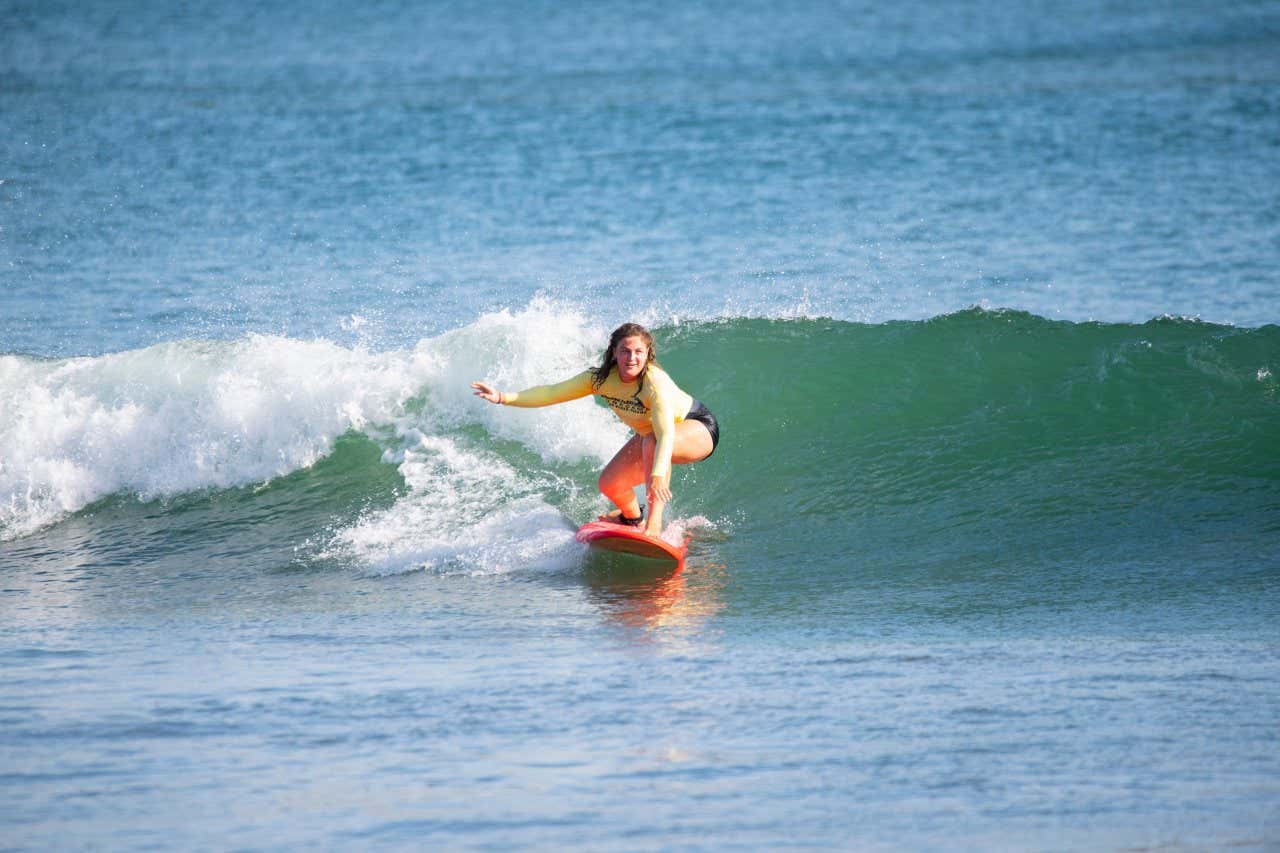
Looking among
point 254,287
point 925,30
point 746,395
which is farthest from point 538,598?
point 925,30

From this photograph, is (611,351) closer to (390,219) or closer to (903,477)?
(903,477)

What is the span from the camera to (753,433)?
34.8 feet

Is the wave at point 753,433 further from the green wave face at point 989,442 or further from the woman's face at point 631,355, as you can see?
the woman's face at point 631,355

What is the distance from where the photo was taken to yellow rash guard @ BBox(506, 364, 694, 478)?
311 inches

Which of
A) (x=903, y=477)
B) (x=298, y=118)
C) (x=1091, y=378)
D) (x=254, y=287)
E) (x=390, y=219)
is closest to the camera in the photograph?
(x=903, y=477)

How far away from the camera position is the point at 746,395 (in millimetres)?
11109

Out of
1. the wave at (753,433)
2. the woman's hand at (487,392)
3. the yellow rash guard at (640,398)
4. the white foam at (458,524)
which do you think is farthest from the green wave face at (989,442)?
the woman's hand at (487,392)

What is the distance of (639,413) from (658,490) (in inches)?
21.2

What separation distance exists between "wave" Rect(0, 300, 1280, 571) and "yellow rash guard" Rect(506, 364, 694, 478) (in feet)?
2.51

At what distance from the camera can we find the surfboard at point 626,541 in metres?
7.86

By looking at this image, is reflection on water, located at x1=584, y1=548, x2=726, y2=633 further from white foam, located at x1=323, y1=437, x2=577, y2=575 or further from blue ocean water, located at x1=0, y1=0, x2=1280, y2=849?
white foam, located at x1=323, y1=437, x2=577, y2=575

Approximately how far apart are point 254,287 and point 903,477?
8.16 m

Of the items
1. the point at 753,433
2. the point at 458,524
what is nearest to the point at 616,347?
the point at 458,524

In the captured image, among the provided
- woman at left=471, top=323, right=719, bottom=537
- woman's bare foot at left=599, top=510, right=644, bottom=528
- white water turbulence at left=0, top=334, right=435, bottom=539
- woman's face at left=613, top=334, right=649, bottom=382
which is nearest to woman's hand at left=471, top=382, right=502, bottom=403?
woman at left=471, top=323, right=719, bottom=537
